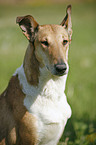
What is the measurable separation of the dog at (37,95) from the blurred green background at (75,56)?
981mm

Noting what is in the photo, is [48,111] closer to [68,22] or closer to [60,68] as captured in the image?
[60,68]

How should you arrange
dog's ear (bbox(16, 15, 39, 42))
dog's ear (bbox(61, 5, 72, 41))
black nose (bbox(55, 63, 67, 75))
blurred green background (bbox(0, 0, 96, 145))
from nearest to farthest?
1. black nose (bbox(55, 63, 67, 75))
2. dog's ear (bbox(16, 15, 39, 42))
3. dog's ear (bbox(61, 5, 72, 41))
4. blurred green background (bbox(0, 0, 96, 145))

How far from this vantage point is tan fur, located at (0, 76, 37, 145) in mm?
3115

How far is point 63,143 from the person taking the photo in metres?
3.96

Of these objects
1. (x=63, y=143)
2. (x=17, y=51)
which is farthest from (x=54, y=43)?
(x=17, y=51)

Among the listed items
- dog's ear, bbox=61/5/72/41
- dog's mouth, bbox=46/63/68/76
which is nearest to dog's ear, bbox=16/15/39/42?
dog's ear, bbox=61/5/72/41

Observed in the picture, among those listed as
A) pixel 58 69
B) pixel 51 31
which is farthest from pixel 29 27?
pixel 58 69

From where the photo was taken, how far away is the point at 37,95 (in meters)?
3.23

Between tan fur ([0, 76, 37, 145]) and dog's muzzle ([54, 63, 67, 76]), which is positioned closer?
dog's muzzle ([54, 63, 67, 76])

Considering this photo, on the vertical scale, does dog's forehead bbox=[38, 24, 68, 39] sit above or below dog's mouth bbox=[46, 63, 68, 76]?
above

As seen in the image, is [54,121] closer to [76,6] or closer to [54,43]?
[54,43]

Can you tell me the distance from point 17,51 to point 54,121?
810cm

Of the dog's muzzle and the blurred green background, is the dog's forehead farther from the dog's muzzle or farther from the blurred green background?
the blurred green background

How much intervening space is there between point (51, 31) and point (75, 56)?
741 centimetres
